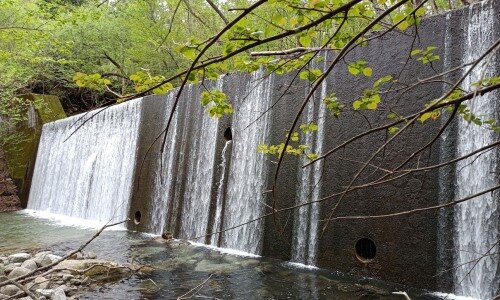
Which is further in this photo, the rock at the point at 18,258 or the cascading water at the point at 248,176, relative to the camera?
the cascading water at the point at 248,176

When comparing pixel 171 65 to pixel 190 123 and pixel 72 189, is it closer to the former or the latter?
pixel 72 189

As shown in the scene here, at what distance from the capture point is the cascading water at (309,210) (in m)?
5.42

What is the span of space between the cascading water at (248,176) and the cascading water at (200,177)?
1.90 feet

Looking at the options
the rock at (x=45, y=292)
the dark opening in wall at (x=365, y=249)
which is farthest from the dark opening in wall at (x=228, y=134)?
the rock at (x=45, y=292)

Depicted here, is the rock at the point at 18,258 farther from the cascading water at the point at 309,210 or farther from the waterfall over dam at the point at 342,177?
the cascading water at the point at 309,210

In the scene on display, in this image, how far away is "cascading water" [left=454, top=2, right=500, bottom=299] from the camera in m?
4.00

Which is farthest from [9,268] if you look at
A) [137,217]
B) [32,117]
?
[32,117]

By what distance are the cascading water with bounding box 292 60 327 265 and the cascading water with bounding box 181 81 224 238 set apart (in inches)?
84.2

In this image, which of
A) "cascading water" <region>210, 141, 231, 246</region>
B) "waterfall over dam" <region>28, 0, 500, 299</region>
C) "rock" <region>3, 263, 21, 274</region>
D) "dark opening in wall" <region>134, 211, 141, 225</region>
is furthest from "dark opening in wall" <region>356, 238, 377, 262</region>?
"dark opening in wall" <region>134, 211, 141, 225</region>

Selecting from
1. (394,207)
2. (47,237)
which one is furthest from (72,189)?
(394,207)

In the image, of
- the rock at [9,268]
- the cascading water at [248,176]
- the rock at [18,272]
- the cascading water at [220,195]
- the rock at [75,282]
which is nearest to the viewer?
the rock at [75,282]

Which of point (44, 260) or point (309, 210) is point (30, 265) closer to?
point (44, 260)

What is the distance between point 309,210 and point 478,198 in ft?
7.01

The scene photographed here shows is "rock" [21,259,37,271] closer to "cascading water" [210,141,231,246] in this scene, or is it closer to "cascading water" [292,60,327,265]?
"cascading water" [210,141,231,246]
